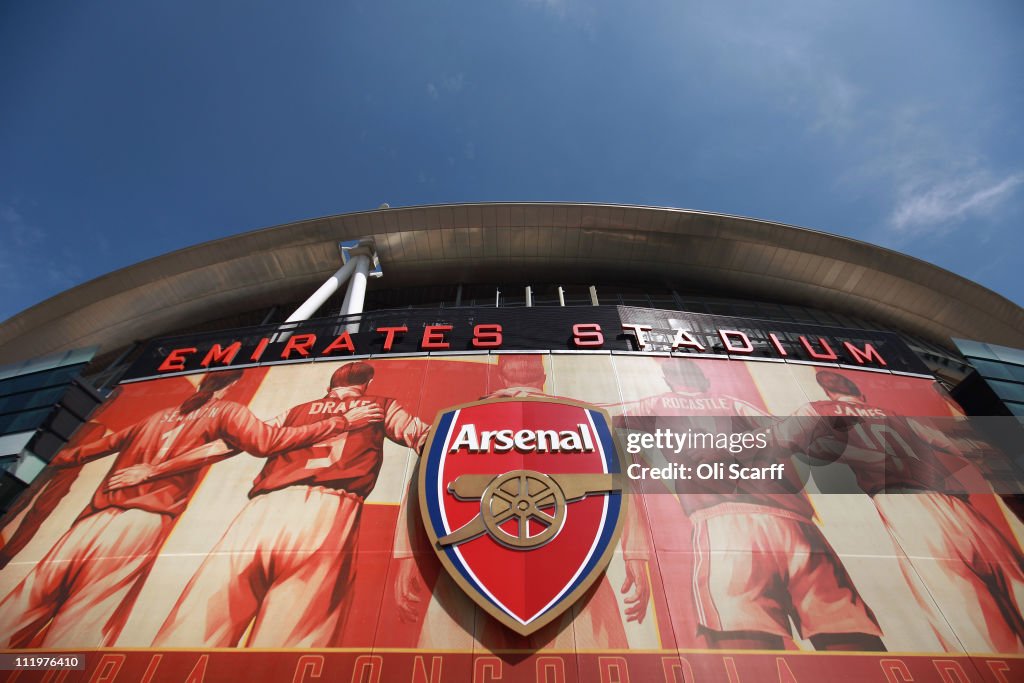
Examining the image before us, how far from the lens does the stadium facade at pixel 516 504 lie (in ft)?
29.8

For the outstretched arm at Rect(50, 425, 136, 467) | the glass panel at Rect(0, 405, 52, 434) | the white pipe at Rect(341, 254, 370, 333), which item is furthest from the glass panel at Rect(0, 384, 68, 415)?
the white pipe at Rect(341, 254, 370, 333)

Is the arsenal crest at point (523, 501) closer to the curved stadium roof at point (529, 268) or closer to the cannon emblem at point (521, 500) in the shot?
the cannon emblem at point (521, 500)

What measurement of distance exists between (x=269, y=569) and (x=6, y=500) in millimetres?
9486

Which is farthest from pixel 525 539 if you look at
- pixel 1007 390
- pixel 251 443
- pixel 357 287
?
pixel 1007 390

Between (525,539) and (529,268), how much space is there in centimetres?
1731

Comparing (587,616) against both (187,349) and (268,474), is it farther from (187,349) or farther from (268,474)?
(187,349)

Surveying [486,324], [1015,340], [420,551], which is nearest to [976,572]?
[420,551]

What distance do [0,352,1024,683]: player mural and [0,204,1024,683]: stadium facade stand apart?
57 millimetres

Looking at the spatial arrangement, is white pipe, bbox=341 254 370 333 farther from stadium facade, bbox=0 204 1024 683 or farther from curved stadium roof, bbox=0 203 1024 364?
stadium facade, bbox=0 204 1024 683

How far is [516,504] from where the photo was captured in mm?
10453

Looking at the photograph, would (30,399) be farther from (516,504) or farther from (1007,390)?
(1007,390)

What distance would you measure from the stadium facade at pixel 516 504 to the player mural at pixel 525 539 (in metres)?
0.06

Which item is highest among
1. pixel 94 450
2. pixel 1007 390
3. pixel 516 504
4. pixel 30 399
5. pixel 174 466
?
pixel 30 399

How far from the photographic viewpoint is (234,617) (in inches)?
375
